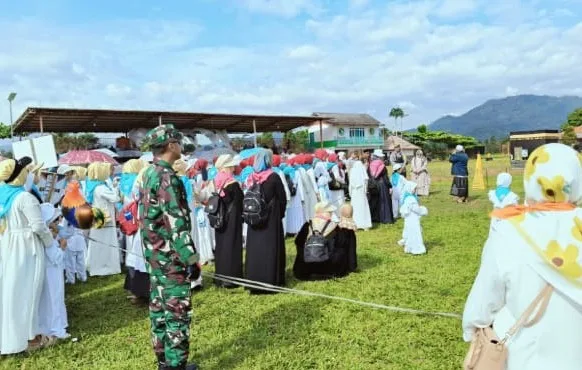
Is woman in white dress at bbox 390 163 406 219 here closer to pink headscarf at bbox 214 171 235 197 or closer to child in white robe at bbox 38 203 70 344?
pink headscarf at bbox 214 171 235 197

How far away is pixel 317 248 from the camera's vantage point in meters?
6.39

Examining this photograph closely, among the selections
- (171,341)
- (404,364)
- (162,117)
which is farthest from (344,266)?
(162,117)

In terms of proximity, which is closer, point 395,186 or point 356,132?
point 395,186

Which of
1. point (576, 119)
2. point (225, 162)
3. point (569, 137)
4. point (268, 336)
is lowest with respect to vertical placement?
point (268, 336)

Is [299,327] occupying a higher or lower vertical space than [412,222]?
lower

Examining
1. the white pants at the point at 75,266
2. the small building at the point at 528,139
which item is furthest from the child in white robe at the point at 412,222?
the small building at the point at 528,139

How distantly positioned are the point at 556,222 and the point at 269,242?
4292mm

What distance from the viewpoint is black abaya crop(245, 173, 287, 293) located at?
→ 19.3ft

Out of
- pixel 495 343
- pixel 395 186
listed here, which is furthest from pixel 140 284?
pixel 395 186

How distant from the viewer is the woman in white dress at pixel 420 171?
15555 millimetres

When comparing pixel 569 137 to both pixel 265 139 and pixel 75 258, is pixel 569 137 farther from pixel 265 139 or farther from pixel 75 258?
pixel 75 258

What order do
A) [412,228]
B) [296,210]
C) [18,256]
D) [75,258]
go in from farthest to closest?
[296,210], [412,228], [75,258], [18,256]

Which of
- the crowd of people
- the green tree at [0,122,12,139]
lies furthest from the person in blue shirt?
the green tree at [0,122,12,139]

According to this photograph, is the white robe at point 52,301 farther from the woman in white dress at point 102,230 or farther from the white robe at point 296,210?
the white robe at point 296,210
